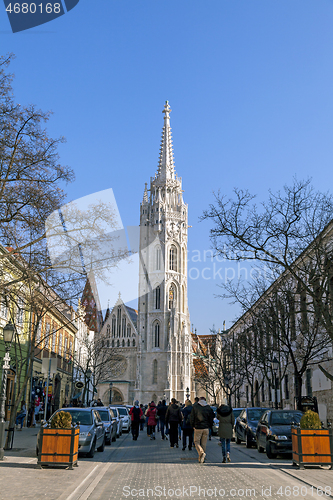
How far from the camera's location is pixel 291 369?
3694 centimetres

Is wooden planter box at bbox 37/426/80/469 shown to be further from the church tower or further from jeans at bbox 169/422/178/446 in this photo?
the church tower

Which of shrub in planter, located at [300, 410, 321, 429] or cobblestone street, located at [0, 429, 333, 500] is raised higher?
shrub in planter, located at [300, 410, 321, 429]

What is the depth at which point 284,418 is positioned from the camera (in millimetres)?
15906

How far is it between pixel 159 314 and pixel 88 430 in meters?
76.9

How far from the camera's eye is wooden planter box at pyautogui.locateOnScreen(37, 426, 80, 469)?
1204 cm

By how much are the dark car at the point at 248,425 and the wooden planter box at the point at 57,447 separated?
28.0 feet

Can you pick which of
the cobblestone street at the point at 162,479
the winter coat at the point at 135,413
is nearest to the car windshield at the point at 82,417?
the cobblestone street at the point at 162,479

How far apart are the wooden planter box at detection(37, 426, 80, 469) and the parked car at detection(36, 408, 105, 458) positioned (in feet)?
6.95

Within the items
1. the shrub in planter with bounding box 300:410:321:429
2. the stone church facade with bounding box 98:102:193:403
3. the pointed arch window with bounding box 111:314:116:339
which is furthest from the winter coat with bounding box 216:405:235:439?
the pointed arch window with bounding box 111:314:116:339

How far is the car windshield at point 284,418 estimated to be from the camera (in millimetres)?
15672

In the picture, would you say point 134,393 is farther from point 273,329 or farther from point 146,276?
point 273,329

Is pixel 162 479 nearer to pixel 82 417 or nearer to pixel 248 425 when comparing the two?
pixel 82 417

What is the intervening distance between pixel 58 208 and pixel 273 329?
47.1 ft

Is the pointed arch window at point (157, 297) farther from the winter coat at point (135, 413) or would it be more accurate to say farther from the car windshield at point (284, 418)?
the car windshield at point (284, 418)
